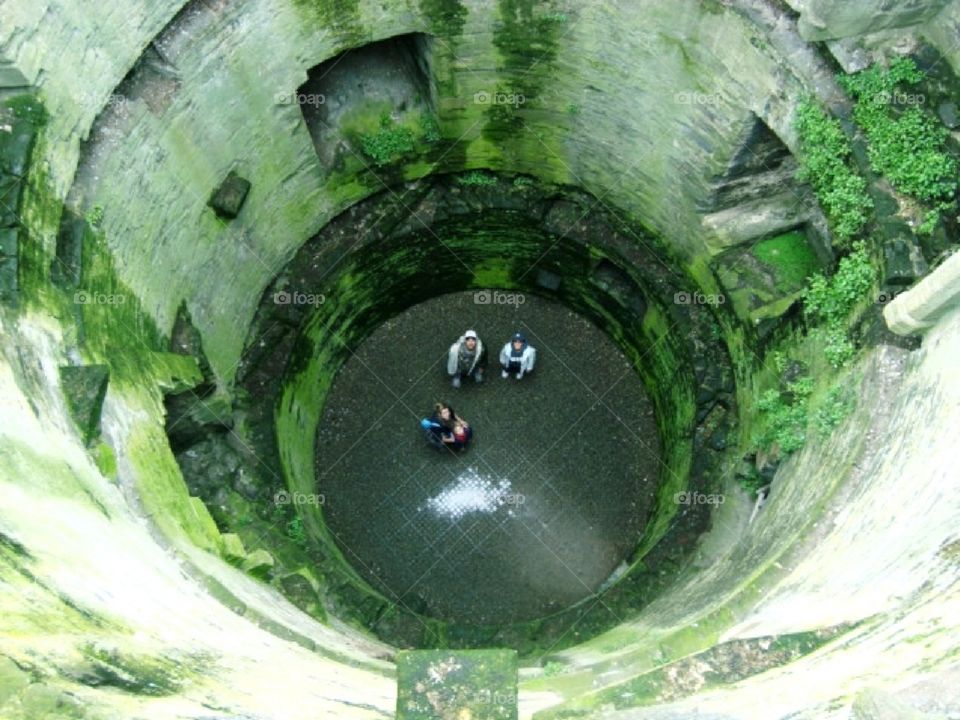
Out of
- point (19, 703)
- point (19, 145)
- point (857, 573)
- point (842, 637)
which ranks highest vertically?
point (19, 145)

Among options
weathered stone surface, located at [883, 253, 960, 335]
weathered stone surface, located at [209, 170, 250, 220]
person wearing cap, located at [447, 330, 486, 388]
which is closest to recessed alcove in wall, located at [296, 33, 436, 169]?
weathered stone surface, located at [209, 170, 250, 220]

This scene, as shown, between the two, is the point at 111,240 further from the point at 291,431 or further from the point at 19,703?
the point at 19,703

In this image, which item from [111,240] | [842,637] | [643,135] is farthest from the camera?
[643,135]

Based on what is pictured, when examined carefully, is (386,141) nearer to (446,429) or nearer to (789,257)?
(446,429)

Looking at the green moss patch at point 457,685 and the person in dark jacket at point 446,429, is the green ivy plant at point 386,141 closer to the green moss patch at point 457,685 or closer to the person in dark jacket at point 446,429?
the person in dark jacket at point 446,429

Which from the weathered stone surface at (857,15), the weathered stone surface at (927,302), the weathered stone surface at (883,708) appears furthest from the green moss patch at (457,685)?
the weathered stone surface at (857,15)

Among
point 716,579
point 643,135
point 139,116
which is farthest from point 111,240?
point 716,579
